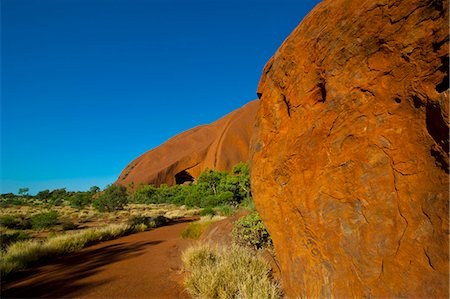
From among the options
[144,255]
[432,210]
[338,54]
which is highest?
[338,54]

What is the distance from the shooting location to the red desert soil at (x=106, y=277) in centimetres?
541

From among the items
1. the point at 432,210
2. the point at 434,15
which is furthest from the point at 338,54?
the point at 432,210

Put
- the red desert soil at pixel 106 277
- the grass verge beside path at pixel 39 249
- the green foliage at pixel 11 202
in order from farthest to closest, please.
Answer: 1. the green foliage at pixel 11 202
2. the grass verge beside path at pixel 39 249
3. the red desert soil at pixel 106 277

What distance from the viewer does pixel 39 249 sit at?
9.02 metres

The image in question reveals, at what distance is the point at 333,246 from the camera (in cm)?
296

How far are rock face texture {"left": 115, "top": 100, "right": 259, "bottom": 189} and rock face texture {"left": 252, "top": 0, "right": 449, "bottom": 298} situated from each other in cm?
5225

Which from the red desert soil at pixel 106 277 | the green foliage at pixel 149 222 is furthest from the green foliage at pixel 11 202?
the red desert soil at pixel 106 277

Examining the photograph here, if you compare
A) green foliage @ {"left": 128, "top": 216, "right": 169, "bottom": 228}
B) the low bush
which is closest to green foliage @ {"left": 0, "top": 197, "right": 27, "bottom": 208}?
green foliage @ {"left": 128, "top": 216, "right": 169, "bottom": 228}

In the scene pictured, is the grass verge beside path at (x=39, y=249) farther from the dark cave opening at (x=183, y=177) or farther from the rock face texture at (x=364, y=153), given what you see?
the dark cave opening at (x=183, y=177)

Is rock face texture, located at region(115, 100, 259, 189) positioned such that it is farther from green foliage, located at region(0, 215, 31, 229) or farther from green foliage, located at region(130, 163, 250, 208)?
green foliage, located at region(0, 215, 31, 229)

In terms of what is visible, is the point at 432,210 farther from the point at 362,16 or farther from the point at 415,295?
the point at 362,16

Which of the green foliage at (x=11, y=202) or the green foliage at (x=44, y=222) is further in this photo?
the green foliage at (x=11, y=202)

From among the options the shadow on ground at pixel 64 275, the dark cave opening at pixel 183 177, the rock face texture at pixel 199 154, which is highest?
the rock face texture at pixel 199 154

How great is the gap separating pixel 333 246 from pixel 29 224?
2279 cm
